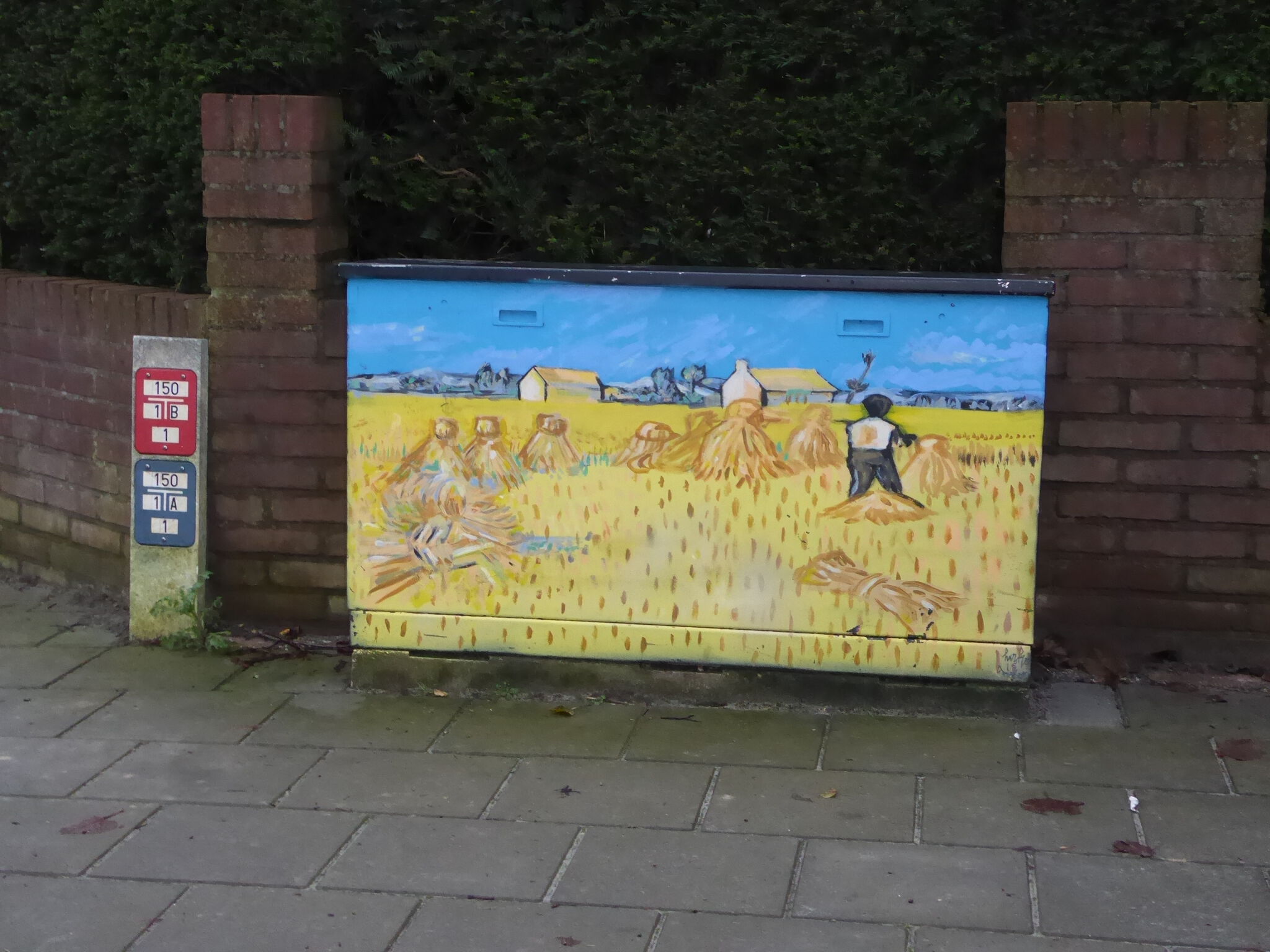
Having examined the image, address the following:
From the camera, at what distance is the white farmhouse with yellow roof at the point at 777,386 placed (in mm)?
5160

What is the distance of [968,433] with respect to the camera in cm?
514

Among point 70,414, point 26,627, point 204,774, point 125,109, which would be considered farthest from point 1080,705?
point 125,109

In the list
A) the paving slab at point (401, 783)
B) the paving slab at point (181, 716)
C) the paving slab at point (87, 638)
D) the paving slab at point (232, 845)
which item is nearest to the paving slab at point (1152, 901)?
the paving slab at point (401, 783)

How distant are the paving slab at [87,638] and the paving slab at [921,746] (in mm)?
2937

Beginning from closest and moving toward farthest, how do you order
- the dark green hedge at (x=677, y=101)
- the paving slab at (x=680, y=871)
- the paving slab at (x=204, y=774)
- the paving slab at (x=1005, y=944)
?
the paving slab at (x=1005, y=944)
the paving slab at (x=680, y=871)
the paving slab at (x=204, y=774)
the dark green hedge at (x=677, y=101)

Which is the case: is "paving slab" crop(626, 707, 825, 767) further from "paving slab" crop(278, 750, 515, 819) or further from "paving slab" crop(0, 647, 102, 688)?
"paving slab" crop(0, 647, 102, 688)

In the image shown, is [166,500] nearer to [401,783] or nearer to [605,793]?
[401,783]

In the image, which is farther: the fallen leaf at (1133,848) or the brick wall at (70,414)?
the brick wall at (70,414)

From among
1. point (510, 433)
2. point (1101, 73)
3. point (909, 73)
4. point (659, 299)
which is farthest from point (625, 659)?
point (1101, 73)

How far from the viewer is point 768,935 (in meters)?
3.80

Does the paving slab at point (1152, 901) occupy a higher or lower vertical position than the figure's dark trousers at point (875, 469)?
lower

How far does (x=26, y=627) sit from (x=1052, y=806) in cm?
424

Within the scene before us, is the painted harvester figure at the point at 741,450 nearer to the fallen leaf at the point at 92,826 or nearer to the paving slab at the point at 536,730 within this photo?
the paving slab at the point at 536,730

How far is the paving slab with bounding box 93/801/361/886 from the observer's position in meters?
4.16
